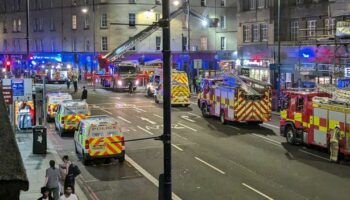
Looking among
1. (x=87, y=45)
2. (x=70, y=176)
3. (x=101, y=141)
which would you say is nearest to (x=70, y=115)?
(x=101, y=141)

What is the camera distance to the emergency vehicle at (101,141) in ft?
67.8

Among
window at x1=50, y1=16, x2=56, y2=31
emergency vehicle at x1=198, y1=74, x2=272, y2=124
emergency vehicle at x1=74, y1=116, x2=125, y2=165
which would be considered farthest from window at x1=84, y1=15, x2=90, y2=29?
emergency vehicle at x1=74, y1=116, x2=125, y2=165

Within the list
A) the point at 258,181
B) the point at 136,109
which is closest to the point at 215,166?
the point at 258,181

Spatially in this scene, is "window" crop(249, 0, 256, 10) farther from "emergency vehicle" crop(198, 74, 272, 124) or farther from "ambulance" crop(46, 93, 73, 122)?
"ambulance" crop(46, 93, 73, 122)

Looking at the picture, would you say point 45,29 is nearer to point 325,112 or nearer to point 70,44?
point 70,44

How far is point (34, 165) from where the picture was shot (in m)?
20.5

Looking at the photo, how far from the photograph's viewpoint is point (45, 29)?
8388cm

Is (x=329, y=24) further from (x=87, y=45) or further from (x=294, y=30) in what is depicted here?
(x=87, y=45)

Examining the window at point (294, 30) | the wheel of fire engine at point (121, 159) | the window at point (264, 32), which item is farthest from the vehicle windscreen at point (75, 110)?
the window at point (264, 32)

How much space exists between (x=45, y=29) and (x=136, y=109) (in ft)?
161

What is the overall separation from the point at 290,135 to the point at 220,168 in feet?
20.5

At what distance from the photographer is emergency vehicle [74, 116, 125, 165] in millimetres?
20656

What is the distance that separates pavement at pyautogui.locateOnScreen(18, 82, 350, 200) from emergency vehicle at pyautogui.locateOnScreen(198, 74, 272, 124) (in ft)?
2.44

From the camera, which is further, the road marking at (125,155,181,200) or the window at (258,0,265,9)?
the window at (258,0,265,9)
